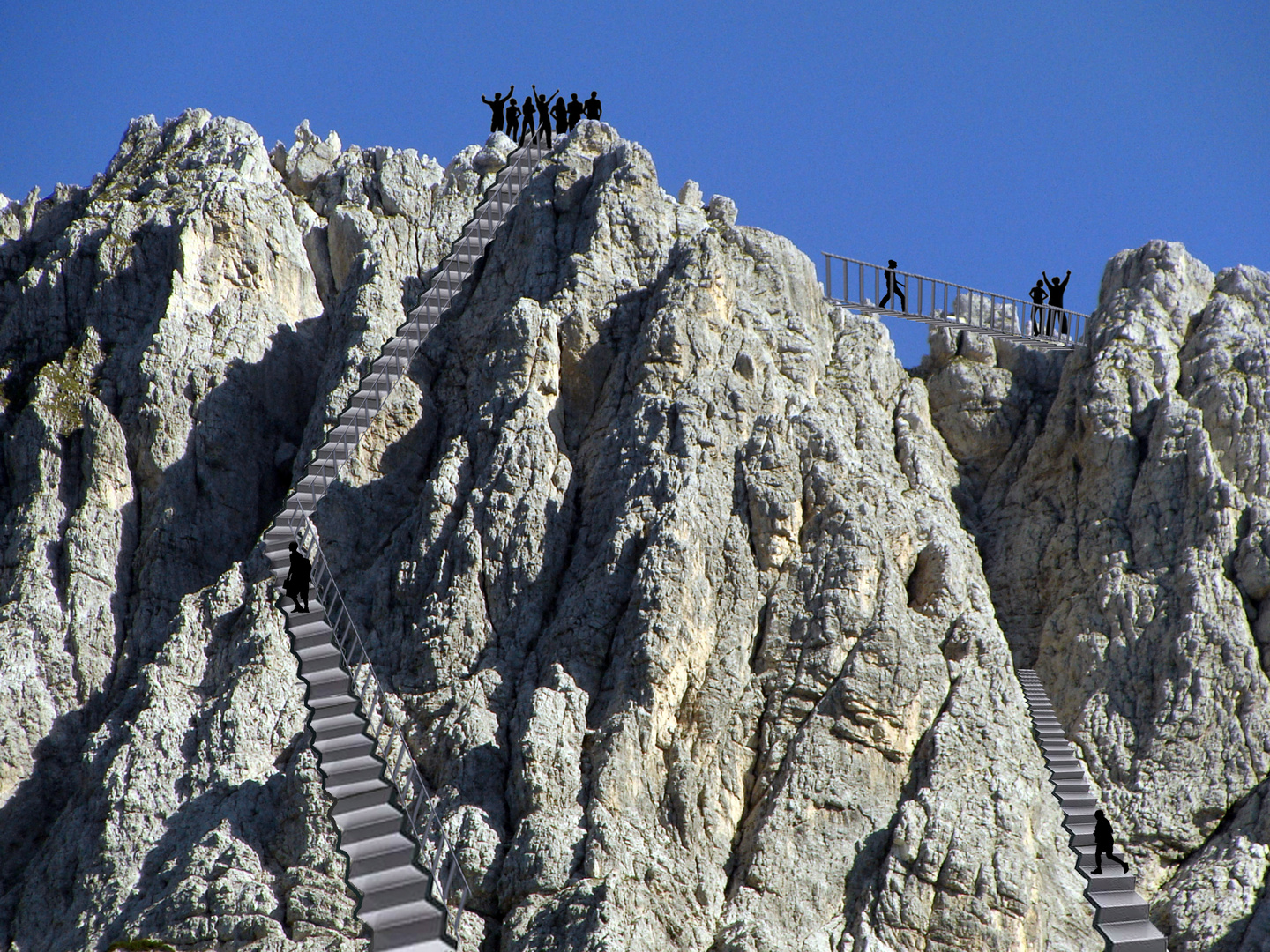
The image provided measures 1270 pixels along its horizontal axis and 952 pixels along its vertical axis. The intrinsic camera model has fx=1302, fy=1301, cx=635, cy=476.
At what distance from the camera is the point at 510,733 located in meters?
28.4

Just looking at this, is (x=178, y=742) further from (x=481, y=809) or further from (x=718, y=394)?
(x=718, y=394)

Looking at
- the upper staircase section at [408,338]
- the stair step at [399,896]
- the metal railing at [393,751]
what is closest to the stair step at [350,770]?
the metal railing at [393,751]

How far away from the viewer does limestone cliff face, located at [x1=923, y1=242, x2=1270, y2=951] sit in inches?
1151

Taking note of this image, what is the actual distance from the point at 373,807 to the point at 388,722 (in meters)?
4.19

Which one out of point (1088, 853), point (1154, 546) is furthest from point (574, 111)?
point (1088, 853)

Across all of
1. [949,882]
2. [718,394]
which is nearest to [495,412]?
[718,394]

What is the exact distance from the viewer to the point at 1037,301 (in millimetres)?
42188

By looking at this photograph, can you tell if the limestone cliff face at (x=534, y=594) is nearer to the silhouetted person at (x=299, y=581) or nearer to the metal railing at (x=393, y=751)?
the metal railing at (x=393, y=751)

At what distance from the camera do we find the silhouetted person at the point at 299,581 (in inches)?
1118

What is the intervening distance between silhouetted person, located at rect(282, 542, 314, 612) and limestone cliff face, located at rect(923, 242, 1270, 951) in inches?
698

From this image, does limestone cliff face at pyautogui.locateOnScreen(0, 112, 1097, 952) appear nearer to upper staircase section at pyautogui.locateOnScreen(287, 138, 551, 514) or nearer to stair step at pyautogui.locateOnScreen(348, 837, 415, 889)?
upper staircase section at pyautogui.locateOnScreen(287, 138, 551, 514)

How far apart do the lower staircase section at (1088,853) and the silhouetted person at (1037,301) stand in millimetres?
13248

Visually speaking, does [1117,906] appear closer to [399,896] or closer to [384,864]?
[399,896]

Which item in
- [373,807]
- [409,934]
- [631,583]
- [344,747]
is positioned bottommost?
[409,934]
